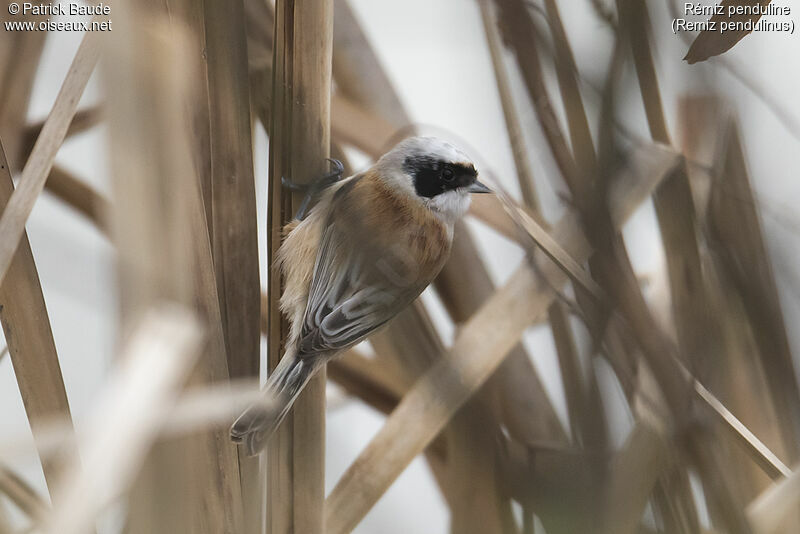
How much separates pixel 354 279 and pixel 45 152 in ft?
1.31

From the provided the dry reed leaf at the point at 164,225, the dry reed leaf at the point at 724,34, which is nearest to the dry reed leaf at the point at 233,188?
the dry reed leaf at the point at 164,225

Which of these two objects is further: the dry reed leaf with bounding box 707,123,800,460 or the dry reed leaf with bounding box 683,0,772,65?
the dry reed leaf with bounding box 683,0,772,65

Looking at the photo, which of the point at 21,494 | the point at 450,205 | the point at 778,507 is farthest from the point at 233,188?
the point at 778,507

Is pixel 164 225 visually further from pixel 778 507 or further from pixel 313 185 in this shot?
pixel 778 507

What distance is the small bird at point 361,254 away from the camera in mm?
848

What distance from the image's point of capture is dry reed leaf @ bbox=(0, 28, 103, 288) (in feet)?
2.55

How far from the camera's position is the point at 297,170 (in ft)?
2.87

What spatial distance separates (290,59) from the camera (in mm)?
829

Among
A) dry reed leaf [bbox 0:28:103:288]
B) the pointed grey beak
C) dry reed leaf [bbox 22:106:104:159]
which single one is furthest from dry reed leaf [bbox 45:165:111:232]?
the pointed grey beak

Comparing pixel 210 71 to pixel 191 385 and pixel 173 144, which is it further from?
pixel 191 385

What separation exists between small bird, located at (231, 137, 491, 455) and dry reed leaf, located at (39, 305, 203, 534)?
0.43ft

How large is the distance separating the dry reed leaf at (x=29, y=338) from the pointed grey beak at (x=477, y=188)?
570 millimetres

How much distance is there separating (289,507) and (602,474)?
611 millimetres

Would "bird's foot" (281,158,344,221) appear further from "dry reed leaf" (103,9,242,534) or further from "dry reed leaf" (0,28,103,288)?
"dry reed leaf" (0,28,103,288)
